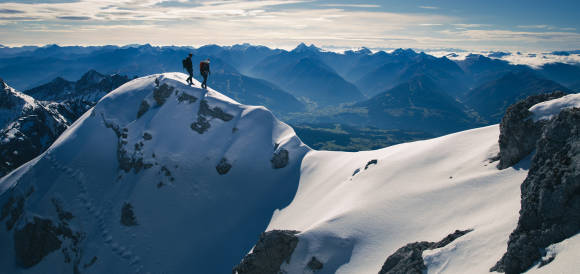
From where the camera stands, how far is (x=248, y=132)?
207 ft

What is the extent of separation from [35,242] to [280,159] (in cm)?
4376

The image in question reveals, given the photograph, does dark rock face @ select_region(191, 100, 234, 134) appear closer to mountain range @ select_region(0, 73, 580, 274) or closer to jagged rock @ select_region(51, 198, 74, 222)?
mountain range @ select_region(0, 73, 580, 274)

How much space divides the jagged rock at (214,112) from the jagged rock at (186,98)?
205 cm

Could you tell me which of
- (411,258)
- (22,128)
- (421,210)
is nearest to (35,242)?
(411,258)

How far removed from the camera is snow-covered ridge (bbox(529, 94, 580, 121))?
77.1 ft

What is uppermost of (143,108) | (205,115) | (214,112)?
(143,108)

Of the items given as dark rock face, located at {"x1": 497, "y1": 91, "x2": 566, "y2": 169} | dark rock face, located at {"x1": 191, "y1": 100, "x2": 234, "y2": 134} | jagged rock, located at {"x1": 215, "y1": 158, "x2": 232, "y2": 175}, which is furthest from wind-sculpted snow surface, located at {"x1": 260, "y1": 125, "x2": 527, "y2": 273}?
dark rock face, located at {"x1": 191, "y1": 100, "x2": 234, "y2": 134}

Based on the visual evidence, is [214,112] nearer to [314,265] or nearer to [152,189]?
[152,189]

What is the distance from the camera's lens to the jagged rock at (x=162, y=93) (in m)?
67.1

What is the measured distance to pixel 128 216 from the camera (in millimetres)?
52438

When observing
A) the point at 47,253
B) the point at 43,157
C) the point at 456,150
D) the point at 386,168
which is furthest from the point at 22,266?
the point at 456,150

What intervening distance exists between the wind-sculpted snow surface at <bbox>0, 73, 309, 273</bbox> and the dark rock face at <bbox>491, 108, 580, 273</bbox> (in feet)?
127

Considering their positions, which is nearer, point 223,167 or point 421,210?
point 421,210

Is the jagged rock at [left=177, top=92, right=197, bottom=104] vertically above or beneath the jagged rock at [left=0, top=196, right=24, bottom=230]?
above
